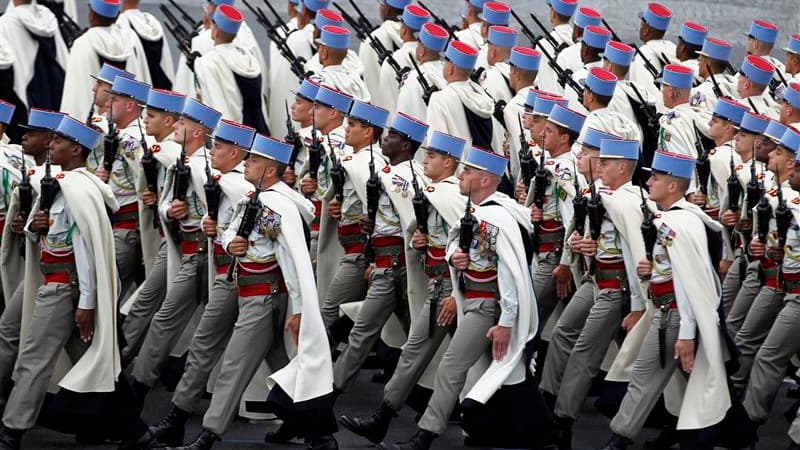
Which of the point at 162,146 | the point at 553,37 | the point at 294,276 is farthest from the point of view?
the point at 553,37

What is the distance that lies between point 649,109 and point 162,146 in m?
3.90

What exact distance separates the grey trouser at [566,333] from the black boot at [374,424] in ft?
3.03

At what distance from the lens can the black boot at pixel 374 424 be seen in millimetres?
9789

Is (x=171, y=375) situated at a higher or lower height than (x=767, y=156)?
lower

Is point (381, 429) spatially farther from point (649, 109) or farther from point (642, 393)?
point (649, 109)

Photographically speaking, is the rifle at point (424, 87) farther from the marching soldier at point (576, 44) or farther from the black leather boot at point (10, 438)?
the black leather boot at point (10, 438)

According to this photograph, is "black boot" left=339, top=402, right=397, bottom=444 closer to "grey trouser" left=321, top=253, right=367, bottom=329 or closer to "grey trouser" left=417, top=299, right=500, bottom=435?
"grey trouser" left=417, top=299, right=500, bottom=435

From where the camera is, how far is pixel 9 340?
9.70 meters

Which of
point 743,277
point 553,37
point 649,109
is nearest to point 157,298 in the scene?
point 743,277

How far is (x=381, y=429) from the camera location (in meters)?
9.80

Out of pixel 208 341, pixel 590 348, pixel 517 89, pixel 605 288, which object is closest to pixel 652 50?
pixel 517 89

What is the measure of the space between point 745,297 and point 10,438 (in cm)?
407

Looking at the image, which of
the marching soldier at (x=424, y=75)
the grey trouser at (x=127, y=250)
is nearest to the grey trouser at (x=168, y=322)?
the grey trouser at (x=127, y=250)

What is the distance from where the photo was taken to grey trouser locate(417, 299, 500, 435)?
31.2 feet
